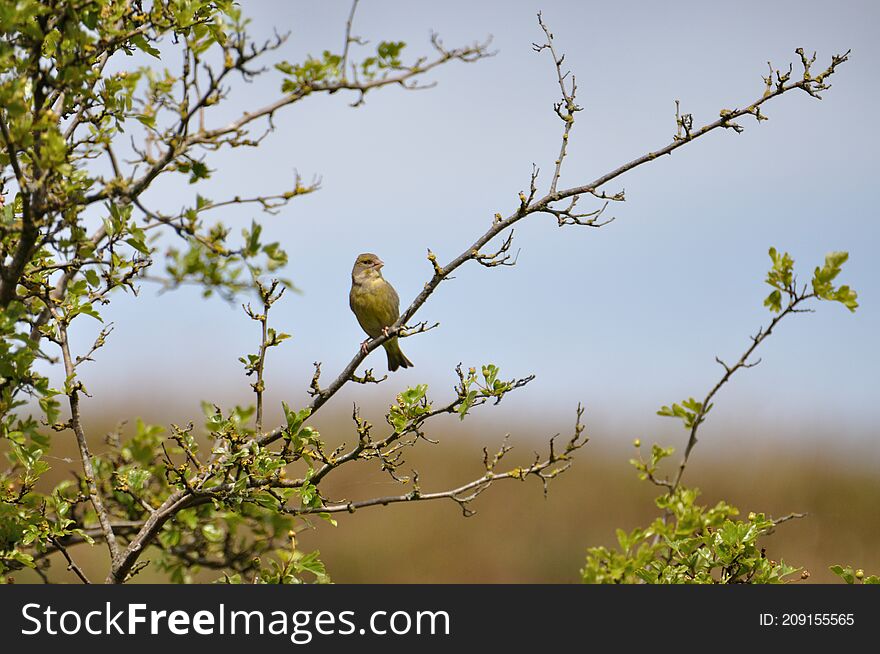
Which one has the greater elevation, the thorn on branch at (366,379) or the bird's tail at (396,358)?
the bird's tail at (396,358)

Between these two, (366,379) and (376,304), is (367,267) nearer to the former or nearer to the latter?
(376,304)

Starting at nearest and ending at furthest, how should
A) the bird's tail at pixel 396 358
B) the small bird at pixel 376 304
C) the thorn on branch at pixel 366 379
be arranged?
1. the thorn on branch at pixel 366 379
2. the bird's tail at pixel 396 358
3. the small bird at pixel 376 304

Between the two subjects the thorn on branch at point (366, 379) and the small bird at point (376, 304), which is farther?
the small bird at point (376, 304)

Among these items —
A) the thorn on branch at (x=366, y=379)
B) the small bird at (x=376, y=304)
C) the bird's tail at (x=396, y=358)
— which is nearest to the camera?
the thorn on branch at (x=366, y=379)

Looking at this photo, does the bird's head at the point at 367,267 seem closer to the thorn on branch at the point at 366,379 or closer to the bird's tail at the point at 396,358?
the bird's tail at the point at 396,358

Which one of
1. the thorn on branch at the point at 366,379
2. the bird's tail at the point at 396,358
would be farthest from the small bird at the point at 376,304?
the thorn on branch at the point at 366,379

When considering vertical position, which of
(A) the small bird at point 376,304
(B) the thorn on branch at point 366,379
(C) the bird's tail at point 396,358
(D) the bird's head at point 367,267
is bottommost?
(B) the thorn on branch at point 366,379

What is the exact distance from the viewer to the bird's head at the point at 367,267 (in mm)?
7242

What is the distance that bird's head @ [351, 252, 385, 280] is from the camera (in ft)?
23.8

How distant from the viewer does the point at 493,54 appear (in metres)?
3.59

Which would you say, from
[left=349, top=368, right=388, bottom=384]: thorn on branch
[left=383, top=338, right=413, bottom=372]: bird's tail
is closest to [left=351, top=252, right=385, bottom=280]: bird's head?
[left=383, top=338, right=413, bottom=372]: bird's tail

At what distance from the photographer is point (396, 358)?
7.00 metres

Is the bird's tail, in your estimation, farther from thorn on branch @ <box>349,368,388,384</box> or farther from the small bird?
thorn on branch @ <box>349,368,388,384</box>

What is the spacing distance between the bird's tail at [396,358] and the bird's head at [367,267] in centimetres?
66
